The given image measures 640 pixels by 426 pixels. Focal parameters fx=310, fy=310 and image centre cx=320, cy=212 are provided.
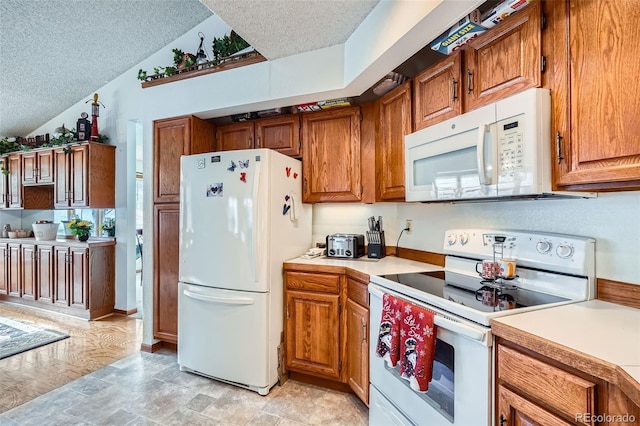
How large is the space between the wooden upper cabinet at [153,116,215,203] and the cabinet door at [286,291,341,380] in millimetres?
1468

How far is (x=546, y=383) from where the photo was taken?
3.00 ft

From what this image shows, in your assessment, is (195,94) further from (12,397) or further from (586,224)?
→ (586,224)

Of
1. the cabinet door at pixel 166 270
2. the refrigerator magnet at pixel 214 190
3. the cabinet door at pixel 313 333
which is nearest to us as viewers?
the cabinet door at pixel 313 333

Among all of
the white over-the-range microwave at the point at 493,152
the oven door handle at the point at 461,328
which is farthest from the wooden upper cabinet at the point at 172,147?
the oven door handle at the point at 461,328

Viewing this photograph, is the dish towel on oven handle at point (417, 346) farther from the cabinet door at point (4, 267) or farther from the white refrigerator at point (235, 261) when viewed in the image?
the cabinet door at point (4, 267)

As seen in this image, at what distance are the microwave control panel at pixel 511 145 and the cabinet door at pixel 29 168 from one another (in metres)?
5.58

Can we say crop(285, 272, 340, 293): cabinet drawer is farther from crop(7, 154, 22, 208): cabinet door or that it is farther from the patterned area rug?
crop(7, 154, 22, 208): cabinet door

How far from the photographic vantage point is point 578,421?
2.77ft

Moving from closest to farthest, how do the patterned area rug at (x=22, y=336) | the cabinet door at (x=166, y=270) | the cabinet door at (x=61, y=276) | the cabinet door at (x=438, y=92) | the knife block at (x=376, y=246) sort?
the cabinet door at (x=438, y=92)
the knife block at (x=376, y=246)
the cabinet door at (x=166, y=270)
the patterned area rug at (x=22, y=336)
the cabinet door at (x=61, y=276)

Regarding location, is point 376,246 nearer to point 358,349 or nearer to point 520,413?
point 358,349

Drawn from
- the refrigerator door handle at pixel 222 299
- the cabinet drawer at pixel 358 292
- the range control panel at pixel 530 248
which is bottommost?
the refrigerator door handle at pixel 222 299

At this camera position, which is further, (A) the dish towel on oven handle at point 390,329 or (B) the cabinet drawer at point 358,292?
(B) the cabinet drawer at point 358,292

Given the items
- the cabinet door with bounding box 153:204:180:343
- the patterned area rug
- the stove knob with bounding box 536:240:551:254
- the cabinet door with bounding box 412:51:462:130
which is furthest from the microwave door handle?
the patterned area rug

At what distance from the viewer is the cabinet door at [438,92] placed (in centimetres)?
165
